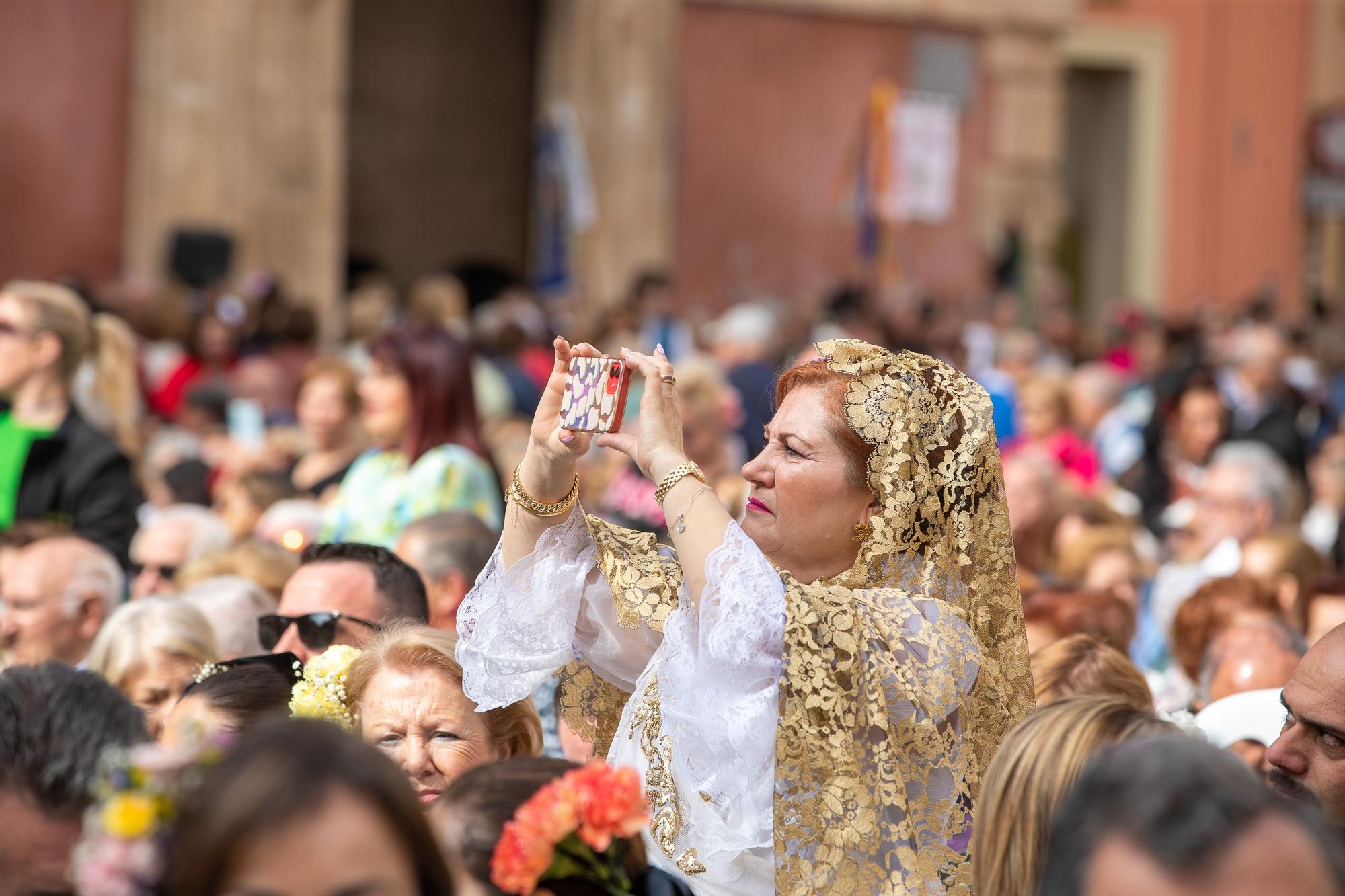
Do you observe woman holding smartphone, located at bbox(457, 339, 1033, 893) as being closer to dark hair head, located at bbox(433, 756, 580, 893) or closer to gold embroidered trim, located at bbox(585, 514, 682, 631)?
gold embroidered trim, located at bbox(585, 514, 682, 631)

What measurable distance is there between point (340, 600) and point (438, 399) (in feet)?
6.40

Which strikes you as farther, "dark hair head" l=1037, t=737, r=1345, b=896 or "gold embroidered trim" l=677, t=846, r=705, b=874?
"gold embroidered trim" l=677, t=846, r=705, b=874

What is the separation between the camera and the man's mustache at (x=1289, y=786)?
296 cm

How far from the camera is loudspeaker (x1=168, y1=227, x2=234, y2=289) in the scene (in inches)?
543

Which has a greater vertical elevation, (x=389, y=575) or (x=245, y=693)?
(x=389, y=575)

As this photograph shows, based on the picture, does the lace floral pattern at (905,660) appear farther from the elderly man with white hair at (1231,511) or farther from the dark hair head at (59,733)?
the elderly man with white hair at (1231,511)

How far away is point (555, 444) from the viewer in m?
3.10

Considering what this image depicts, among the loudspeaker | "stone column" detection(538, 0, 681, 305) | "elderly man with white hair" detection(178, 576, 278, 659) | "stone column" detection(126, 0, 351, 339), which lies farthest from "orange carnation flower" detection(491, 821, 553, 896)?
"stone column" detection(538, 0, 681, 305)

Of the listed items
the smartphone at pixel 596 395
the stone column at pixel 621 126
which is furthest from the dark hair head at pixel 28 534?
the stone column at pixel 621 126

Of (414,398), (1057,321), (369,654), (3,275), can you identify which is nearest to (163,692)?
(369,654)

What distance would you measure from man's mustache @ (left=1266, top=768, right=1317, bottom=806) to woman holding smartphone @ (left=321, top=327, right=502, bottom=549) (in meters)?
2.64

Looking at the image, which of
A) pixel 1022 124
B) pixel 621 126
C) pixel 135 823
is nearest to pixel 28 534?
pixel 135 823

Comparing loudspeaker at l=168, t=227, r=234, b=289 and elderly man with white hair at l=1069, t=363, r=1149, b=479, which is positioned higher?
loudspeaker at l=168, t=227, r=234, b=289

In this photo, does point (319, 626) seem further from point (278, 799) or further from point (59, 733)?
point (278, 799)
